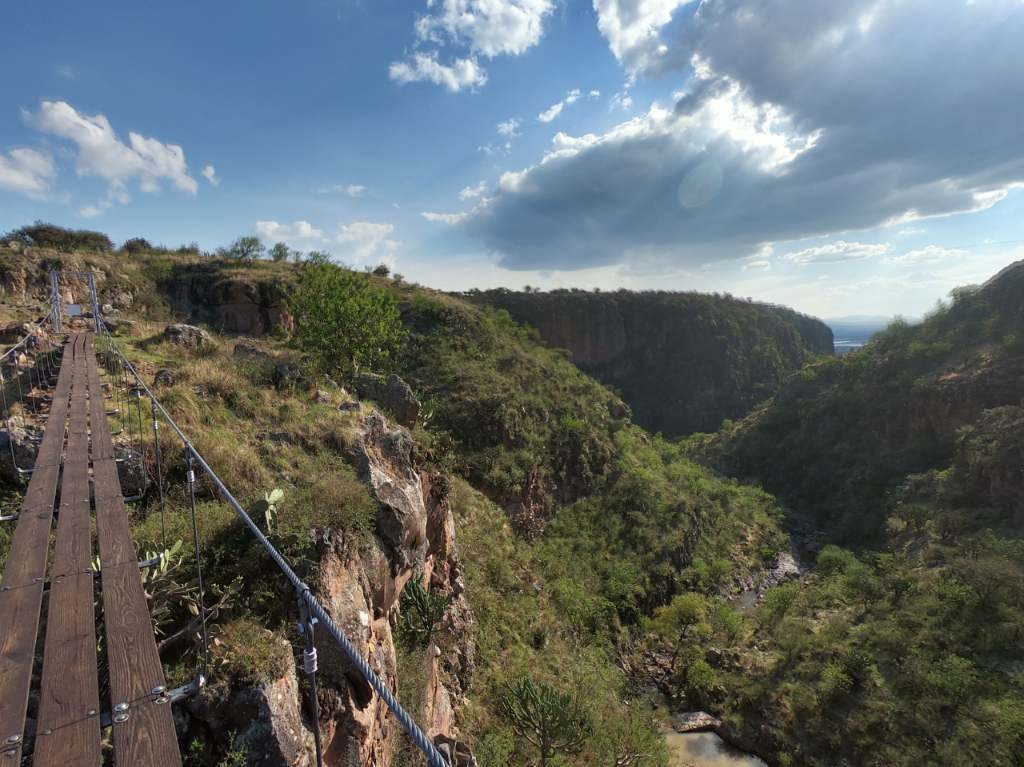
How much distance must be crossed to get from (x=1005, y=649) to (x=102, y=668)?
90.3 ft

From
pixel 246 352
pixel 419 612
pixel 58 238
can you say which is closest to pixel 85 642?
pixel 419 612

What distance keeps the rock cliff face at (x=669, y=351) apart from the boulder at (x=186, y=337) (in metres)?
53.3

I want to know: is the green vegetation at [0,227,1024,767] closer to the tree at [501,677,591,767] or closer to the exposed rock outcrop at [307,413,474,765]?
the tree at [501,677,591,767]

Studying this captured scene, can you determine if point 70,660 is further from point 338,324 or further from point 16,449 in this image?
point 338,324

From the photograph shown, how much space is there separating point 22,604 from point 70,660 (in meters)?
0.84

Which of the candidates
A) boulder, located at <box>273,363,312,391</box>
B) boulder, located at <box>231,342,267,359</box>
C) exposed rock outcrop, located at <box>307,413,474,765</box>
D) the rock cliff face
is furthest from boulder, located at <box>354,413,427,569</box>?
the rock cliff face

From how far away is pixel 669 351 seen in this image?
77.4m

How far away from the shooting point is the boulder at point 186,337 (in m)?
15.6

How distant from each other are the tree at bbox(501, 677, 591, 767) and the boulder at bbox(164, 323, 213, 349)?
14.5 m

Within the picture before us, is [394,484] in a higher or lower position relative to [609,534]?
higher

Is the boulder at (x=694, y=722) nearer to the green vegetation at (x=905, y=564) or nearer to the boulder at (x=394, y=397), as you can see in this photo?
the green vegetation at (x=905, y=564)

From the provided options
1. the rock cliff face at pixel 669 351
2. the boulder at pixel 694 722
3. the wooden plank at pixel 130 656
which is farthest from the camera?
the rock cliff face at pixel 669 351

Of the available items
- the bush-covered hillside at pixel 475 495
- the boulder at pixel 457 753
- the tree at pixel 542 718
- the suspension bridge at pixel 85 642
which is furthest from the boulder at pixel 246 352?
the tree at pixel 542 718

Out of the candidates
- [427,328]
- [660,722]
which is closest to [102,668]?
[660,722]
